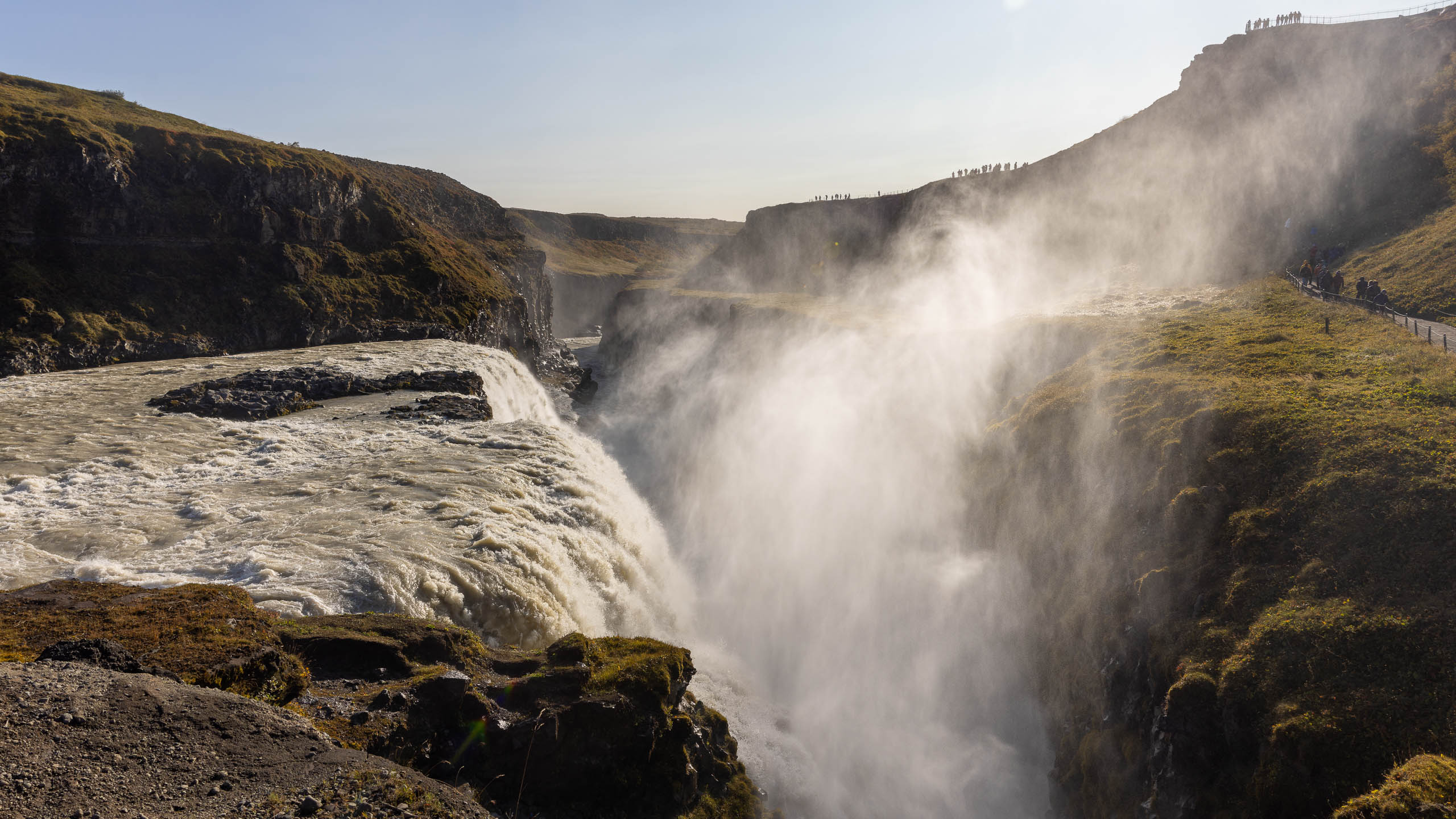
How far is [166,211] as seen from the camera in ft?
122

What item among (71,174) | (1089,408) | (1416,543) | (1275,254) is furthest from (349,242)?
(1275,254)

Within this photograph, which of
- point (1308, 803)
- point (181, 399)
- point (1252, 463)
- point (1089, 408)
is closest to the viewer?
point (1308, 803)

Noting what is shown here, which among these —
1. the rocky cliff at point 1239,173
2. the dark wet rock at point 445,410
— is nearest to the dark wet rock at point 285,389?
the dark wet rock at point 445,410

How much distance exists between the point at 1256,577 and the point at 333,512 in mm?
19685

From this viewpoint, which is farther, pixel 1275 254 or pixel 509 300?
pixel 509 300

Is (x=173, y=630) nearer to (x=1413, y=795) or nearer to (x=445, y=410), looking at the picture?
(x=1413, y=795)

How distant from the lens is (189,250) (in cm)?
3691

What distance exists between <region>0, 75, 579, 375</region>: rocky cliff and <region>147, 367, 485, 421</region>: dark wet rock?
28.4ft

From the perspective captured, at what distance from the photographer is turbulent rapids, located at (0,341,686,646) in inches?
522

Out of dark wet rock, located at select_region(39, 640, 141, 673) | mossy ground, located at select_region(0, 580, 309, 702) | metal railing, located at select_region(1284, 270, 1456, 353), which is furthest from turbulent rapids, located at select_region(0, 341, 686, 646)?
metal railing, located at select_region(1284, 270, 1456, 353)

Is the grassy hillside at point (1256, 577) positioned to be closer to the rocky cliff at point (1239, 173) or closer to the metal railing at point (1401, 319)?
the metal railing at point (1401, 319)

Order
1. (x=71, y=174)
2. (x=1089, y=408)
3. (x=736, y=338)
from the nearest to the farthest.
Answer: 1. (x=1089, y=408)
2. (x=71, y=174)
3. (x=736, y=338)

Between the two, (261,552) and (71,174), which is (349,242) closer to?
(71,174)

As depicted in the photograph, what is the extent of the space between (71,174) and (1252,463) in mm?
49155
